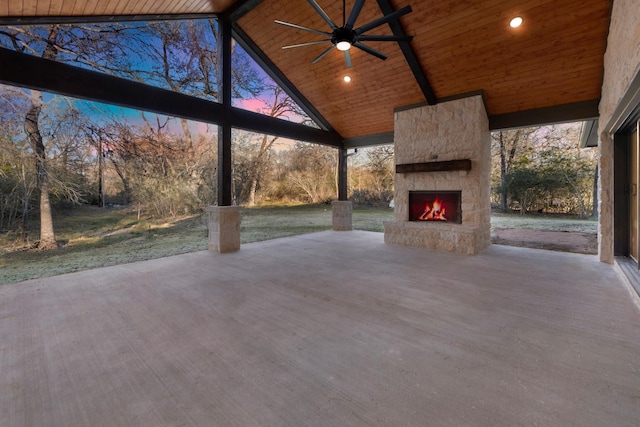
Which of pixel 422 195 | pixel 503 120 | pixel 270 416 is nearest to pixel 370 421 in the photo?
pixel 270 416

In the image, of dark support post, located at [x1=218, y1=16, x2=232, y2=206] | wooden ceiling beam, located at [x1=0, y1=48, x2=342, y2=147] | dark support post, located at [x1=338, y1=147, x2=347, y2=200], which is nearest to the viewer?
wooden ceiling beam, located at [x1=0, y1=48, x2=342, y2=147]

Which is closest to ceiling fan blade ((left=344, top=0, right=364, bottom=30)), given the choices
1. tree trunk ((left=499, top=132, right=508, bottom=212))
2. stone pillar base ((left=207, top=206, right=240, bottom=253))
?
stone pillar base ((left=207, top=206, right=240, bottom=253))

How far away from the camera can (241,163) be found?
8.73 meters

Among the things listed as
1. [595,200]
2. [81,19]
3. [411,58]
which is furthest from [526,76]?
[595,200]

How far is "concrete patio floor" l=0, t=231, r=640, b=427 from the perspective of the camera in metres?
1.52

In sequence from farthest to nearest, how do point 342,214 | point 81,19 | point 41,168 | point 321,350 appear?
point 342,214
point 41,168
point 81,19
point 321,350

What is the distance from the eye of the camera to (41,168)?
459cm

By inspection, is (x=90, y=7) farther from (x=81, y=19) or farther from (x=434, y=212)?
(x=434, y=212)

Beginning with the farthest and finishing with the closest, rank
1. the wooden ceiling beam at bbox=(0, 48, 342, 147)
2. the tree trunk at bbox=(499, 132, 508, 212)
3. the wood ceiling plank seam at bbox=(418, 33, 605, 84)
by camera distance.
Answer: the tree trunk at bbox=(499, 132, 508, 212), the wood ceiling plank seam at bbox=(418, 33, 605, 84), the wooden ceiling beam at bbox=(0, 48, 342, 147)

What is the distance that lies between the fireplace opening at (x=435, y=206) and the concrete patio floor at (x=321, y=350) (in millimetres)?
2414

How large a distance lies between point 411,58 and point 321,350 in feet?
17.3

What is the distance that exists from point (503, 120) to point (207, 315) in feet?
22.6

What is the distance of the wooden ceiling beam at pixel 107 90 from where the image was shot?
3455 millimetres

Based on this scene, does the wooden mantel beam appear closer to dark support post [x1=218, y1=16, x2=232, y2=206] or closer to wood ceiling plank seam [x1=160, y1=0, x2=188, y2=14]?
dark support post [x1=218, y1=16, x2=232, y2=206]
